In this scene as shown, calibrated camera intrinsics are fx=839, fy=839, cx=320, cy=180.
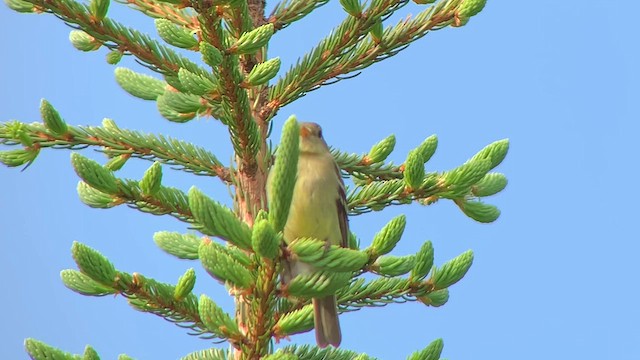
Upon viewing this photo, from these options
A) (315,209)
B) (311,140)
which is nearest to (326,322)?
(315,209)

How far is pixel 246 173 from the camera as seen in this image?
139 inches

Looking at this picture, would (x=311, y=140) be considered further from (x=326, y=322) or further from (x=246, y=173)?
(x=326, y=322)

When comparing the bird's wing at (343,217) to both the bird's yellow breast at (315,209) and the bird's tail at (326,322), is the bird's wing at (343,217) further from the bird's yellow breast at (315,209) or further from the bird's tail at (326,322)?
the bird's tail at (326,322)

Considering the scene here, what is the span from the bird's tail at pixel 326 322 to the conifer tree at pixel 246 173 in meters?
0.11

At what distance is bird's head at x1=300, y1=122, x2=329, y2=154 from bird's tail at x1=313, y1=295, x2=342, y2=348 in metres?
0.83

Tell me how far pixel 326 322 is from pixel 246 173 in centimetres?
70

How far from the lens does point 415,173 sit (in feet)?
10.5

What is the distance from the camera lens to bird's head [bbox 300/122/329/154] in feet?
13.2

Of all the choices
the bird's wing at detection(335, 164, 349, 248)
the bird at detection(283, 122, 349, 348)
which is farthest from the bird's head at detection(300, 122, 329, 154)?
the bird's wing at detection(335, 164, 349, 248)

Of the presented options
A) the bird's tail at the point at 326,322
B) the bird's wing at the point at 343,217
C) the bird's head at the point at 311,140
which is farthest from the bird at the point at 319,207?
the bird's tail at the point at 326,322

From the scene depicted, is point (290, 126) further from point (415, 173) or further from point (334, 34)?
point (334, 34)

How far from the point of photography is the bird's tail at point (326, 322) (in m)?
3.26

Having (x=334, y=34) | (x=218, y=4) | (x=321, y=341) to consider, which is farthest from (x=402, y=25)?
(x=321, y=341)

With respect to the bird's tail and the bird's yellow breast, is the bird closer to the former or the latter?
the bird's yellow breast
